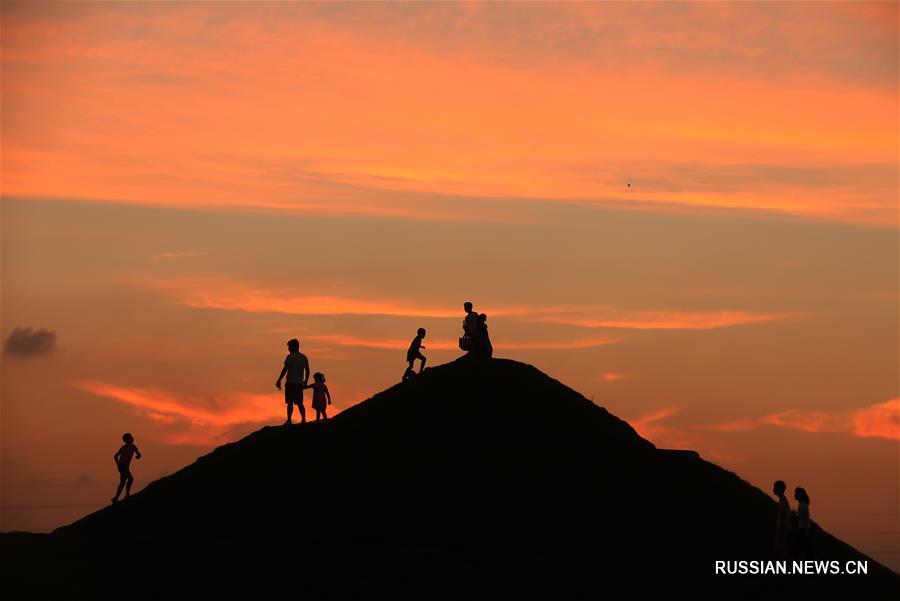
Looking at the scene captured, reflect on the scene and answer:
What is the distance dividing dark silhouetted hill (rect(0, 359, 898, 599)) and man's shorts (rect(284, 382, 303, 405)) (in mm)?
1648

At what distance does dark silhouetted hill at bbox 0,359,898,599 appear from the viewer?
32.3 m

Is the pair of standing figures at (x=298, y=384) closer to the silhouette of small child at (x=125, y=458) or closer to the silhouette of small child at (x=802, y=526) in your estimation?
the silhouette of small child at (x=125, y=458)

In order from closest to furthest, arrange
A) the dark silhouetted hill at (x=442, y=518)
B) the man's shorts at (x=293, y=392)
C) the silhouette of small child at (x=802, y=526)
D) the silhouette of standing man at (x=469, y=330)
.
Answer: the dark silhouetted hill at (x=442, y=518), the silhouette of small child at (x=802, y=526), the man's shorts at (x=293, y=392), the silhouette of standing man at (x=469, y=330)

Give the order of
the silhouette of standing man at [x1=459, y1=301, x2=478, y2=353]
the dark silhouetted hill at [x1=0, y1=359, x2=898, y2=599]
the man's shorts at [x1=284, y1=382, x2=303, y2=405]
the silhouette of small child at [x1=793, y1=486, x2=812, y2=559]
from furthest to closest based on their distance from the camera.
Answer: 1. the silhouette of standing man at [x1=459, y1=301, x2=478, y2=353]
2. the man's shorts at [x1=284, y1=382, x2=303, y2=405]
3. the silhouette of small child at [x1=793, y1=486, x2=812, y2=559]
4. the dark silhouetted hill at [x1=0, y1=359, x2=898, y2=599]

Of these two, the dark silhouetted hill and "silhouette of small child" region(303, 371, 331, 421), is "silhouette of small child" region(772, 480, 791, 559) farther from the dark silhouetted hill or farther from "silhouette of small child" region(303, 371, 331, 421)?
"silhouette of small child" region(303, 371, 331, 421)

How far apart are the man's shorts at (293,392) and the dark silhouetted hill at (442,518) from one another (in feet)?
5.41

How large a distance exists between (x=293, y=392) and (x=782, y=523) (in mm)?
15854

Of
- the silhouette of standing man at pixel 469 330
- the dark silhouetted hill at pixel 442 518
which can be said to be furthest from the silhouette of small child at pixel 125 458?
the silhouette of standing man at pixel 469 330

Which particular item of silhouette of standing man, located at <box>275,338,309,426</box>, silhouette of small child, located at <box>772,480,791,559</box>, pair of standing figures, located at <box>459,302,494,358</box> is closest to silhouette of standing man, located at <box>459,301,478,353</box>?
pair of standing figures, located at <box>459,302,494,358</box>

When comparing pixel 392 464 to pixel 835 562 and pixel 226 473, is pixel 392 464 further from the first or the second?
pixel 835 562

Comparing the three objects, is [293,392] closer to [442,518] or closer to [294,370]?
[294,370]

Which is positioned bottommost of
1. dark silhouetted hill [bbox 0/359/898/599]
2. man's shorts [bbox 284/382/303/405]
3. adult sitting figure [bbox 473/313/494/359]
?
dark silhouetted hill [bbox 0/359/898/599]

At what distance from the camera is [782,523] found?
112ft

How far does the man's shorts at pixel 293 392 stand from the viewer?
39.9 m
